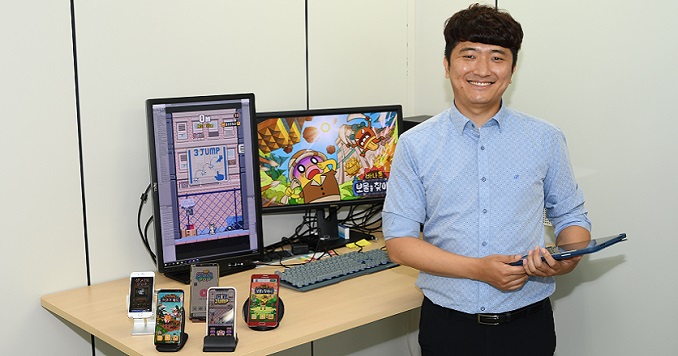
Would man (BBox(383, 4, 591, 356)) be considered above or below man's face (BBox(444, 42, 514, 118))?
below

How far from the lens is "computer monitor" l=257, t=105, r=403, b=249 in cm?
303

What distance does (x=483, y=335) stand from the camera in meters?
2.35

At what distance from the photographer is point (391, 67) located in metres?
3.57

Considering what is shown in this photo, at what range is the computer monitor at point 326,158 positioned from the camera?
9.95ft

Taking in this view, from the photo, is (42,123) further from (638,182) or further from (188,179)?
(638,182)

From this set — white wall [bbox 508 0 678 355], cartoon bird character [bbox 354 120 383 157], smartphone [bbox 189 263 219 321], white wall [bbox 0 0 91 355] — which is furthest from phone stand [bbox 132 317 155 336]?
white wall [bbox 508 0 678 355]

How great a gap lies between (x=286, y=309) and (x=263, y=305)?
0.20m

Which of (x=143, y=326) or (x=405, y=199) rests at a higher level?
(x=405, y=199)

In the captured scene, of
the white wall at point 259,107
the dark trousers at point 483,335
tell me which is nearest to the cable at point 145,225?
the white wall at point 259,107

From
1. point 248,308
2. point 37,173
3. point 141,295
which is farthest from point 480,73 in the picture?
point 37,173

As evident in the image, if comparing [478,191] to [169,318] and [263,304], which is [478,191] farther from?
[169,318]

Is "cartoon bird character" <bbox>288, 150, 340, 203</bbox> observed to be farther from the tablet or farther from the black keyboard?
the tablet

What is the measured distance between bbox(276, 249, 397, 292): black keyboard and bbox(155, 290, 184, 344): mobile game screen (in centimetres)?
54

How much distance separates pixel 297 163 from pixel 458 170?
2.78 feet
